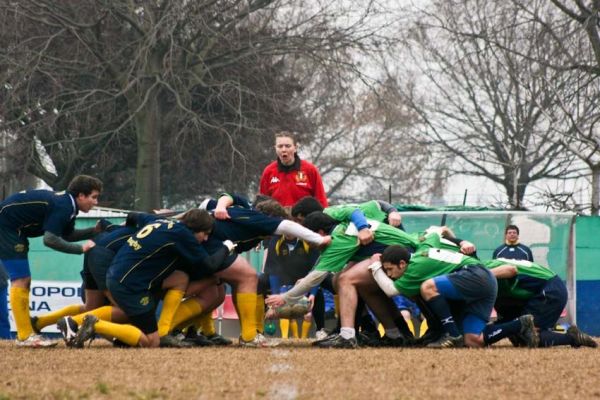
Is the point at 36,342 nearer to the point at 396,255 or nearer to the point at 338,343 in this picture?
the point at 338,343

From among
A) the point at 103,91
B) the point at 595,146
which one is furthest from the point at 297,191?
the point at 103,91

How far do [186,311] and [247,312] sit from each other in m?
0.59

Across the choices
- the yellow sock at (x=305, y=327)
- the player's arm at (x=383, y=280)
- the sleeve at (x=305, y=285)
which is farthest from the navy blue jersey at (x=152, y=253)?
the yellow sock at (x=305, y=327)

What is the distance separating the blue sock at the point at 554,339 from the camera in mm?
11125

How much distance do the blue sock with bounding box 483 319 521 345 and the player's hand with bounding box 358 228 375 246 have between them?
1.30 metres

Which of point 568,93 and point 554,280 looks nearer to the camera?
point 554,280

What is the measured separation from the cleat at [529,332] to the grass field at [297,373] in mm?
311

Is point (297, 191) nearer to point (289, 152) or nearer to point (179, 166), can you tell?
point (289, 152)

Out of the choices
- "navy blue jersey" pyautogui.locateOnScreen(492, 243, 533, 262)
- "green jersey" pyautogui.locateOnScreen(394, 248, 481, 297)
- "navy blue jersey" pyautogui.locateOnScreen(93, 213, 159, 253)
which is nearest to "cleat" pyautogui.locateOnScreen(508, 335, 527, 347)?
"green jersey" pyautogui.locateOnScreen(394, 248, 481, 297)

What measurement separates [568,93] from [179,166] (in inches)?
388

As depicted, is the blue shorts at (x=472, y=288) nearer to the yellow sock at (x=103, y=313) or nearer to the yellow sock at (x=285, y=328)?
the yellow sock at (x=103, y=313)

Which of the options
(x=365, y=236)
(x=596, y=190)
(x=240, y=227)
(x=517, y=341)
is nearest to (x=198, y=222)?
(x=240, y=227)

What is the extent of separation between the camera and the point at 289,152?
1233 centimetres

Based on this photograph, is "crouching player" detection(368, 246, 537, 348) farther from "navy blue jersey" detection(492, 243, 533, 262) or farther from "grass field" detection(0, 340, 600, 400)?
"navy blue jersey" detection(492, 243, 533, 262)
